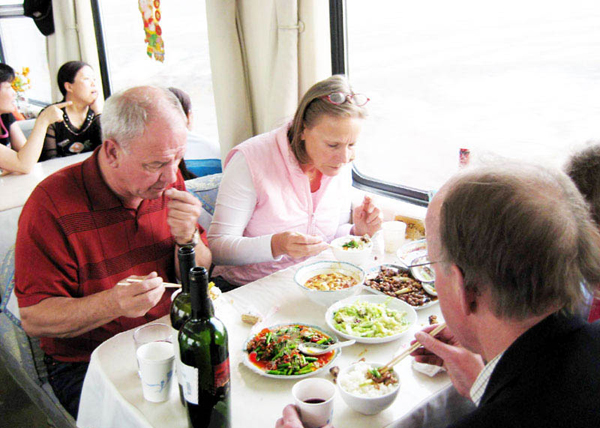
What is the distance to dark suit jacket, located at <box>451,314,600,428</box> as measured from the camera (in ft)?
2.74

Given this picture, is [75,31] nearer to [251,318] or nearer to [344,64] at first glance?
[344,64]

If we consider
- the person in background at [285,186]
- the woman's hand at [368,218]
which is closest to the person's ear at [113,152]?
the person in background at [285,186]

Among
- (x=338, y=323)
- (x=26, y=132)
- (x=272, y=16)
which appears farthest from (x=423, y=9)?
(x=26, y=132)

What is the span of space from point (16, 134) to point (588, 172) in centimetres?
462

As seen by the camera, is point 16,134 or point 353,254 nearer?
point 353,254

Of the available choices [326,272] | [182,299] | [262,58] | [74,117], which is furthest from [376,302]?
[74,117]

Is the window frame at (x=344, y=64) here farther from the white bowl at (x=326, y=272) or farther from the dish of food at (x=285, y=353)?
the dish of food at (x=285, y=353)

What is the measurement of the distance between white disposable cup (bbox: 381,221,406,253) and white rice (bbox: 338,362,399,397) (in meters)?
0.94

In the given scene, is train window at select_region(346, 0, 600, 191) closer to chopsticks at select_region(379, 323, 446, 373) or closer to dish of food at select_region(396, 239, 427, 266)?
dish of food at select_region(396, 239, 427, 266)

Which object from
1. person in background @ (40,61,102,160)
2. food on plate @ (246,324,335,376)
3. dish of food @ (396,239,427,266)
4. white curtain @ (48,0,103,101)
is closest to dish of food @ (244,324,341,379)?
food on plate @ (246,324,335,376)

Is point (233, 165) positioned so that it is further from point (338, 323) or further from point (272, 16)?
point (272, 16)

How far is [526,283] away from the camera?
0.90 m

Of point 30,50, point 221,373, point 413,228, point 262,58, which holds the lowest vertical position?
point 413,228

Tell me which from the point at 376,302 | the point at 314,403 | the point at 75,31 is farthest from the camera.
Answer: the point at 75,31
